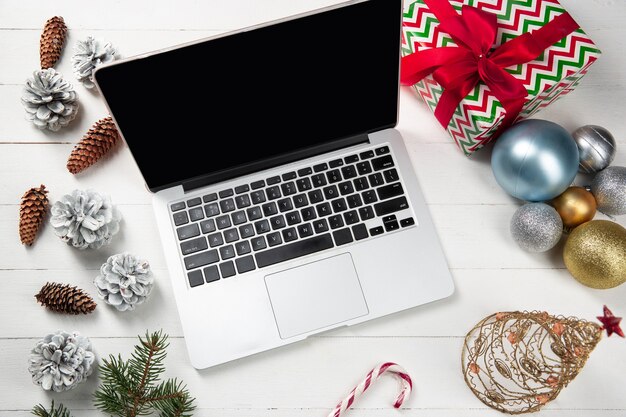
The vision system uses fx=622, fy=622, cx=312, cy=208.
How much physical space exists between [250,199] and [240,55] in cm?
24

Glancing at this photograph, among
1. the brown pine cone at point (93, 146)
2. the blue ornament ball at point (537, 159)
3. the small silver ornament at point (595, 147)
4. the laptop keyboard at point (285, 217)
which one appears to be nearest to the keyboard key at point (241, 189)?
the laptop keyboard at point (285, 217)

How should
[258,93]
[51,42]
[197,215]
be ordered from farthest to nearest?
[51,42] < [197,215] < [258,93]

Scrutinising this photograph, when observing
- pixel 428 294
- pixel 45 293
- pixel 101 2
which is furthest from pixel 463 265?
pixel 101 2

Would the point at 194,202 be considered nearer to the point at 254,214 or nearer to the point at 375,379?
the point at 254,214

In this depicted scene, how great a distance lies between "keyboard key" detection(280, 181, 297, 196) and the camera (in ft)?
2.95

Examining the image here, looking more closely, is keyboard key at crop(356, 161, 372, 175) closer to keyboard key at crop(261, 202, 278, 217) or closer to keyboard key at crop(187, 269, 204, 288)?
keyboard key at crop(261, 202, 278, 217)

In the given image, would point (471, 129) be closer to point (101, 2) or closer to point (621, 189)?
point (621, 189)

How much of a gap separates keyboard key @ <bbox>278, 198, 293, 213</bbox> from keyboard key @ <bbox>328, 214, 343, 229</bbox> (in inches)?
2.3

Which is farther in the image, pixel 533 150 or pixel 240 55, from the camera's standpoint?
pixel 533 150

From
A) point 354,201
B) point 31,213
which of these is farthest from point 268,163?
point 31,213

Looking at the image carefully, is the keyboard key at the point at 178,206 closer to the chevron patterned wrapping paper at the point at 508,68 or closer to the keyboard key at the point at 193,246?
A: the keyboard key at the point at 193,246

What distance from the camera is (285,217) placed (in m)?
0.89

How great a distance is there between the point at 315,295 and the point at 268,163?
7.9 inches

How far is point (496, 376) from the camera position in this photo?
871mm
